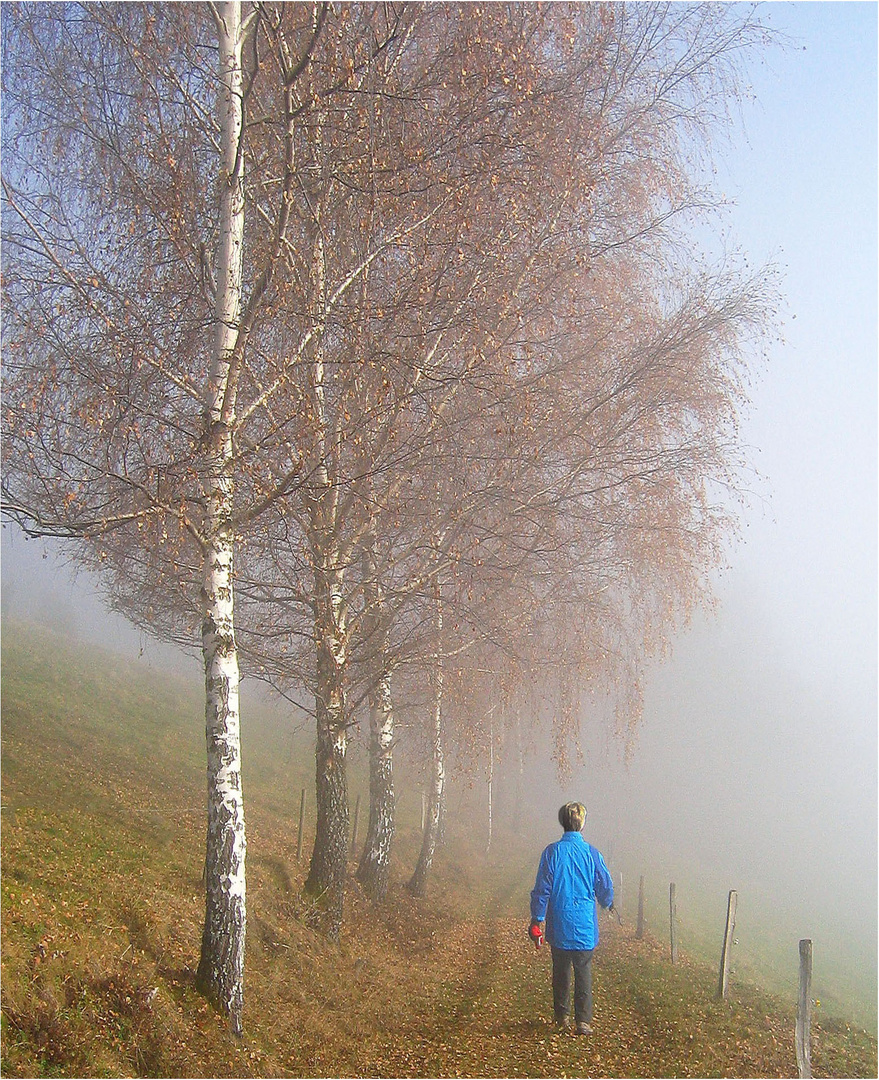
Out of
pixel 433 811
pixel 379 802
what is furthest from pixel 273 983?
pixel 433 811

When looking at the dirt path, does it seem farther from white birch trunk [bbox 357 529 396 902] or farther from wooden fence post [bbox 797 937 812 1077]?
white birch trunk [bbox 357 529 396 902]

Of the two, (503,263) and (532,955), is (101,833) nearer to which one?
(532,955)

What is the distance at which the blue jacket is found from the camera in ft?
22.9

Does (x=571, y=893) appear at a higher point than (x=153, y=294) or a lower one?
lower

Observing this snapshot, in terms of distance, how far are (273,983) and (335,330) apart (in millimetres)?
6814

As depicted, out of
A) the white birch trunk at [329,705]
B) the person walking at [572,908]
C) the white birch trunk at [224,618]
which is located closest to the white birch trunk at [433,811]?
the white birch trunk at [329,705]

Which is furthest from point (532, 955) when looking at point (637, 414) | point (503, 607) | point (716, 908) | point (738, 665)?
point (738, 665)

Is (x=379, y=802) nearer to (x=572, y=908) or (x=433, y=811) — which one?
(x=433, y=811)

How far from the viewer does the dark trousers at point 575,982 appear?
7012 mm

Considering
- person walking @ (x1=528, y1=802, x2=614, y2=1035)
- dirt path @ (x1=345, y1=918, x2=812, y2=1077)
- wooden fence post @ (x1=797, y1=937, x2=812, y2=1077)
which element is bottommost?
dirt path @ (x1=345, y1=918, x2=812, y2=1077)

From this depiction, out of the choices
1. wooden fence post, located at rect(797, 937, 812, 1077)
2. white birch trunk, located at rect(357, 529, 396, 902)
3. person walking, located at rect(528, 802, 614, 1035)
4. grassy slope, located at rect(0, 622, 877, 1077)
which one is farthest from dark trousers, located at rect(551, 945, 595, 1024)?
white birch trunk, located at rect(357, 529, 396, 902)

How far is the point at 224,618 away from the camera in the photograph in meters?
6.72

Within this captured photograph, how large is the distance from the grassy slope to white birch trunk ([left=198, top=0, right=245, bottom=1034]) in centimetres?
44

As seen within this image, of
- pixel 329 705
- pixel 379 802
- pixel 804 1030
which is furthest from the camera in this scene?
pixel 379 802
